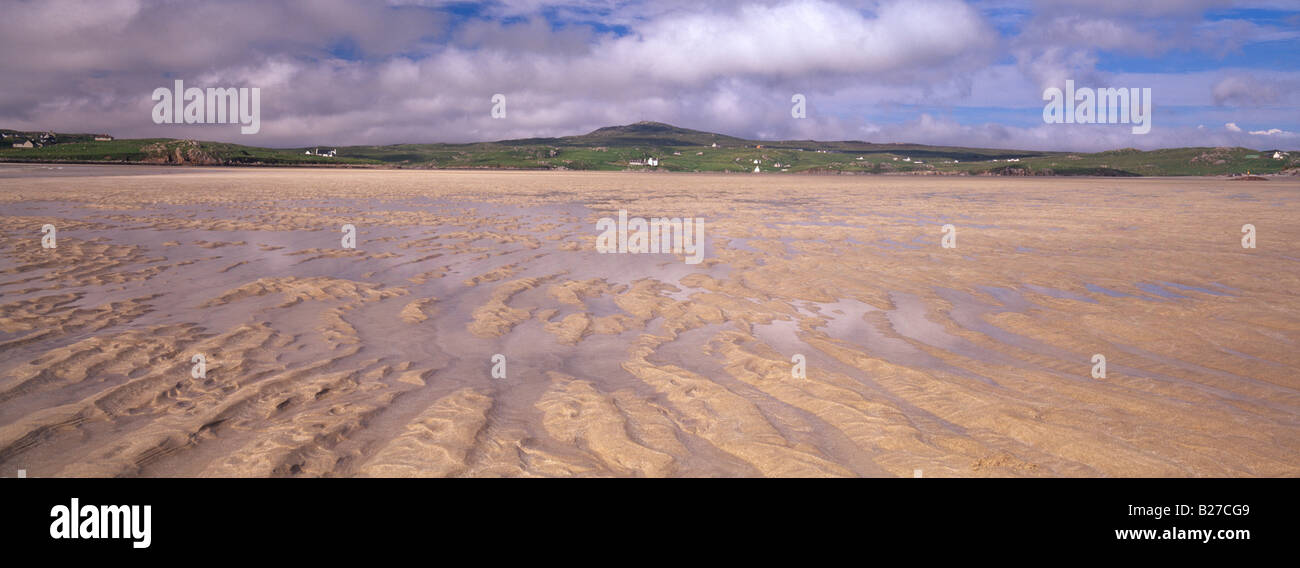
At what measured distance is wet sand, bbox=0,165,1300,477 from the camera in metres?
4.77

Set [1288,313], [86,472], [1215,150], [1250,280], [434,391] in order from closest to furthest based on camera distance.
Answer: [86,472]
[434,391]
[1288,313]
[1250,280]
[1215,150]

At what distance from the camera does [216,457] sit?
4.56 meters

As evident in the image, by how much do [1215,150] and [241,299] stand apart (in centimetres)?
18751

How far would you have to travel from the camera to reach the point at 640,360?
7359mm

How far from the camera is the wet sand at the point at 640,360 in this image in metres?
4.77
